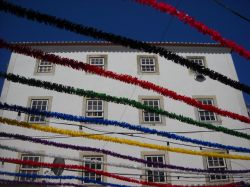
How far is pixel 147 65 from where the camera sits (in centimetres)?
1697

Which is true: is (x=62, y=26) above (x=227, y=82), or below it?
above

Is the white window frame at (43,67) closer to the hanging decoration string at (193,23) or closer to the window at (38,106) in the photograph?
the window at (38,106)

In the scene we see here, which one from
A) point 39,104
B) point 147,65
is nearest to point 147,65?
point 147,65

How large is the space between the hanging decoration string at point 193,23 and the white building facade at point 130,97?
372 inches

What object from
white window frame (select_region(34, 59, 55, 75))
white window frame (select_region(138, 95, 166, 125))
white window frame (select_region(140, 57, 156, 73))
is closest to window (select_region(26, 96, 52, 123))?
white window frame (select_region(34, 59, 55, 75))

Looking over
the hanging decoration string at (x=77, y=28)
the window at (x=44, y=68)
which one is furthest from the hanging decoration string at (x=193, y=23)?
the window at (x=44, y=68)

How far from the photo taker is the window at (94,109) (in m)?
14.8

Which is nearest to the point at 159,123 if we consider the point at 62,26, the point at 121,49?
the point at 121,49

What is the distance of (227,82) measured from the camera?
5066mm

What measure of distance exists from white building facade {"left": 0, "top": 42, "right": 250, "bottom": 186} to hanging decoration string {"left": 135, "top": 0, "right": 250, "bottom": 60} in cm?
945

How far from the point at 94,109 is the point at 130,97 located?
2.24 metres

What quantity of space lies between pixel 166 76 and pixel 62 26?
42.7 feet

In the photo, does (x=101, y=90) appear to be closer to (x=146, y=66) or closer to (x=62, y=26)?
(x=146, y=66)

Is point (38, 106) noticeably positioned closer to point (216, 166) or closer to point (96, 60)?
point (96, 60)
